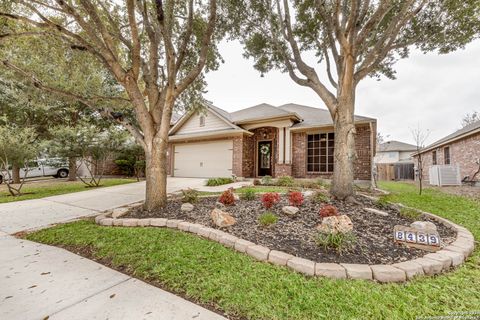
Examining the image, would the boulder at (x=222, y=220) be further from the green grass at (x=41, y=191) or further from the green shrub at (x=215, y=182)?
the green grass at (x=41, y=191)

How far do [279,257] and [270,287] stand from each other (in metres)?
0.46

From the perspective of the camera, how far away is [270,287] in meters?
1.90

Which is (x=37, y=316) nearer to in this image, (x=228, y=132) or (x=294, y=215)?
(x=294, y=215)

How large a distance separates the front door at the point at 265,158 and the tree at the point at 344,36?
15.7ft

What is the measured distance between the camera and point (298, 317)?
5.10 ft

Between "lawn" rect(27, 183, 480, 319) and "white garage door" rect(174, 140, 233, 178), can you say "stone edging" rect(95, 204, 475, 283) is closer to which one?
"lawn" rect(27, 183, 480, 319)

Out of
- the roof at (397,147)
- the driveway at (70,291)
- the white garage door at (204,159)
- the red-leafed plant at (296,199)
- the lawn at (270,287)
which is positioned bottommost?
the driveway at (70,291)

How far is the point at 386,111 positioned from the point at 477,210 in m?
19.6

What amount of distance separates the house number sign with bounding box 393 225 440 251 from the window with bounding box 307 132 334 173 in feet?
25.1

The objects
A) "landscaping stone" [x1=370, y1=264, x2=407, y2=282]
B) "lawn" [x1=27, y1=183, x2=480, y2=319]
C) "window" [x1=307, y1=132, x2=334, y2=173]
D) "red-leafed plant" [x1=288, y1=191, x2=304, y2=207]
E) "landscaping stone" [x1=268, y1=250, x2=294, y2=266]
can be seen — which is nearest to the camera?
"lawn" [x1=27, y1=183, x2=480, y2=319]

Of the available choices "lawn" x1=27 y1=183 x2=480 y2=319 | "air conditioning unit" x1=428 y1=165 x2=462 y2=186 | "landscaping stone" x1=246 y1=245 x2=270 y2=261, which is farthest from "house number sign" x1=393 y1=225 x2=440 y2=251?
"air conditioning unit" x1=428 y1=165 x2=462 y2=186

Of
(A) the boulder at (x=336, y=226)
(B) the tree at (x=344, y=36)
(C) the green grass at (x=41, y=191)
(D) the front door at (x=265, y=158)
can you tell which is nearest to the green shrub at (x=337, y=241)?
(A) the boulder at (x=336, y=226)

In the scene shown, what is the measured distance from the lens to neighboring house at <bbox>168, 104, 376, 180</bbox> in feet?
32.5

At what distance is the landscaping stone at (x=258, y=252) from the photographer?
7.93ft
